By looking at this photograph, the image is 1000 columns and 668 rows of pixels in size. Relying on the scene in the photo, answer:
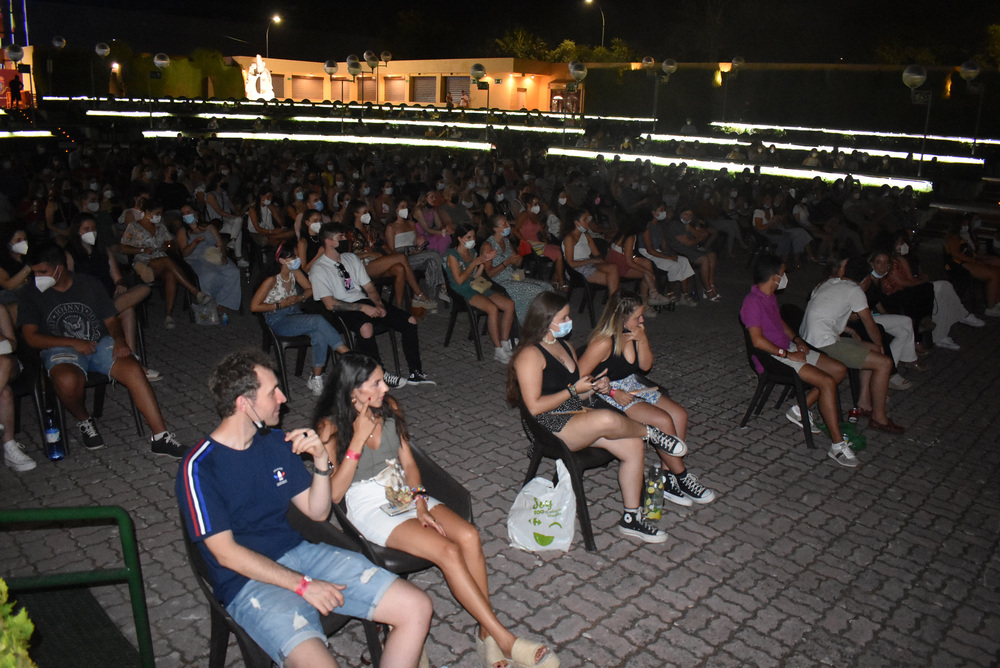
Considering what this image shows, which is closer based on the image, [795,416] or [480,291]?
[795,416]

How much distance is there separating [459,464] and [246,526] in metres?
2.52

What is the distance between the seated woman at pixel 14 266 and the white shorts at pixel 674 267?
7.03 meters

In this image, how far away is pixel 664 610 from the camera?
3885mm

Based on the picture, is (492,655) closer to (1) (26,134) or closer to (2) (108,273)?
(2) (108,273)

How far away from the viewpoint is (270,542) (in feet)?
10.2

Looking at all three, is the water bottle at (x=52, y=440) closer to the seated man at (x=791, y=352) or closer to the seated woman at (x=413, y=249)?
the seated woman at (x=413, y=249)

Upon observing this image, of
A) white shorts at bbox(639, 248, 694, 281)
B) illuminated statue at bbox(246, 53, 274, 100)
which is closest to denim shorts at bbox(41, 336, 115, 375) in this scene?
white shorts at bbox(639, 248, 694, 281)

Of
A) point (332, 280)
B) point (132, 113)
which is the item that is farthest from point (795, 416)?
point (132, 113)

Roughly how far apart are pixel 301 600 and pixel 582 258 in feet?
22.6

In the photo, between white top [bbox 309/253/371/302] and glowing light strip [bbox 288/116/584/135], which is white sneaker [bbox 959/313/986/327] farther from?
glowing light strip [bbox 288/116/584/135]

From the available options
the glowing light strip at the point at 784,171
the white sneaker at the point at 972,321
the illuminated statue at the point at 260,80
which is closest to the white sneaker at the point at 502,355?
the white sneaker at the point at 972,321

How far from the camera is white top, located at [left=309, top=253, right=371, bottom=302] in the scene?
6938 mm

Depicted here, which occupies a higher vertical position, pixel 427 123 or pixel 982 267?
pixel 427 123

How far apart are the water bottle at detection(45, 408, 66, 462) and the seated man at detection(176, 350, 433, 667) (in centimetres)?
291
